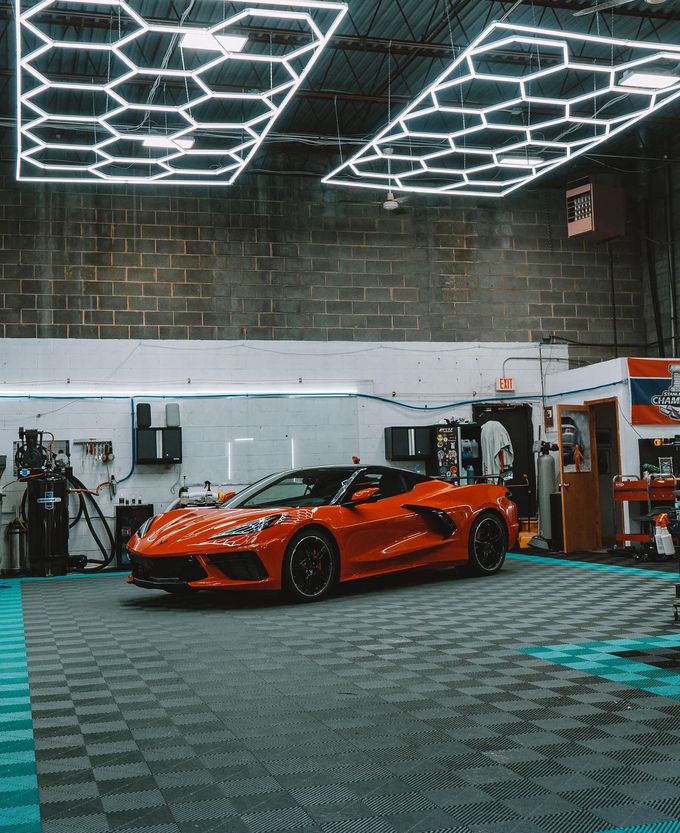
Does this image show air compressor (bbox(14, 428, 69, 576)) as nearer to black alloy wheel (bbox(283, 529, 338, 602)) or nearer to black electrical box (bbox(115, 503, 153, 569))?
black electrical box (bbox(115, 503, 153, 569))

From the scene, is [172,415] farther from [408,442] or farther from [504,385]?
[504,385]

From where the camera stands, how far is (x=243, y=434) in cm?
1299

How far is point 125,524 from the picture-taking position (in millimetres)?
12156

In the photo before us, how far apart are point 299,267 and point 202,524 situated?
7.18m

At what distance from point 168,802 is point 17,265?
11.2m

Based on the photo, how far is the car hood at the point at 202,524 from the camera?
280 inches

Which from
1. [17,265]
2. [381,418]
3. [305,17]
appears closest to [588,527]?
[381,418]

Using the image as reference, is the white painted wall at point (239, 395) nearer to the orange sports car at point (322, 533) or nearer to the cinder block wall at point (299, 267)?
the cinder block wall at point (299, 267)

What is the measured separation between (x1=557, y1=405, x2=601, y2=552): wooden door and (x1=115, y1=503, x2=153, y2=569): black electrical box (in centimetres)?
579

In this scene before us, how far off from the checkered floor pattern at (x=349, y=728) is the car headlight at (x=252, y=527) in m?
0.82

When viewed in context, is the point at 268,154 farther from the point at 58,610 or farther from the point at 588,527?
the point at 58,610

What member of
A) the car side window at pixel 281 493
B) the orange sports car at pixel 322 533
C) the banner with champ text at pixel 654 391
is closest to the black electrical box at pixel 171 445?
the orange sports car at pixel 322 533

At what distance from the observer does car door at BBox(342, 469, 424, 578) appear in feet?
25.0

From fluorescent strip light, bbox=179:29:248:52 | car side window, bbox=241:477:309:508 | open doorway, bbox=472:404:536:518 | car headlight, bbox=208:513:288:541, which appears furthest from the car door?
open doorway, bbox=472:404:536:518
